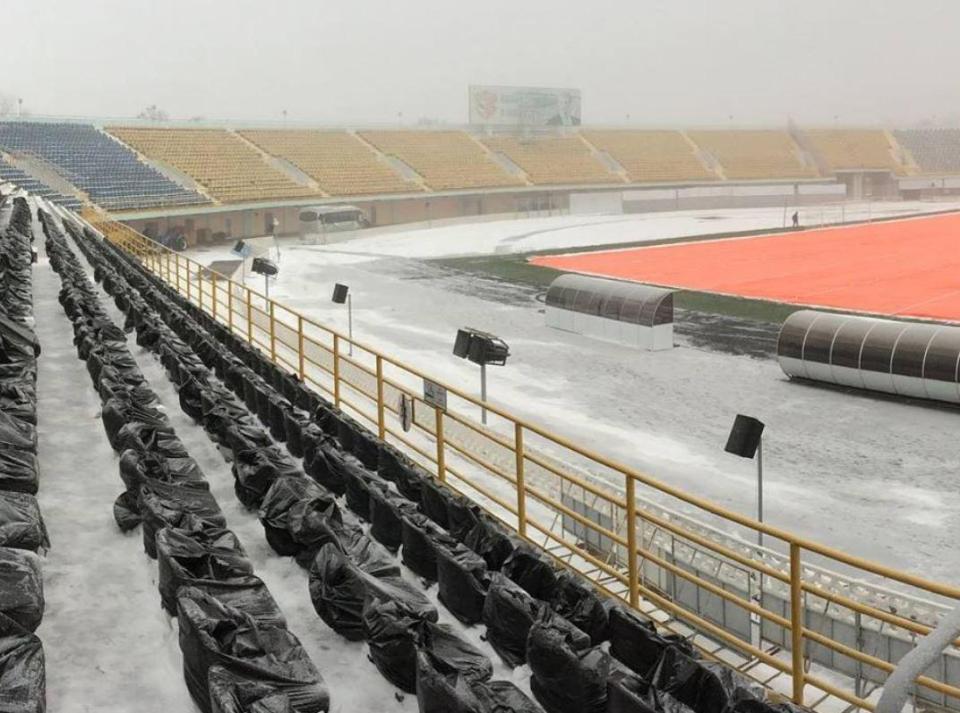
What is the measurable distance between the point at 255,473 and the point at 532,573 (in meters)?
2.88

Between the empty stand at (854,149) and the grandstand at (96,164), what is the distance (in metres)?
64.3

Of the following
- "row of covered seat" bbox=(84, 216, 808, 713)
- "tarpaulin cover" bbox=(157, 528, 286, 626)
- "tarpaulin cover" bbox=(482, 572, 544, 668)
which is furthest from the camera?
"tarpaulin cover" bbox=(482, 572, 544, 668)

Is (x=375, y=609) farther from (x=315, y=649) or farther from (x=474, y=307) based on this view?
(x=474, y=307)

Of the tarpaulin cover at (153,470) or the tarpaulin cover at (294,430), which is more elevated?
the tarpaulin cover at (153,470)

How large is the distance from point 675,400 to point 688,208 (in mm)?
63505

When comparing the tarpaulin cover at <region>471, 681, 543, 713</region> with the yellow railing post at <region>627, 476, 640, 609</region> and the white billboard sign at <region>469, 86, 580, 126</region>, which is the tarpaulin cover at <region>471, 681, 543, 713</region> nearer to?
the yellow railing post at <region>627, 476, 640, 609</region>

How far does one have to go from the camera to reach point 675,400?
738 inches

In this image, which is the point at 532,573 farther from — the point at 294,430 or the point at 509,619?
the point at 294,430

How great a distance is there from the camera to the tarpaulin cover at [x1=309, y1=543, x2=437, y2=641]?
636cm

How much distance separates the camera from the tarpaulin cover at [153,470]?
8.02m

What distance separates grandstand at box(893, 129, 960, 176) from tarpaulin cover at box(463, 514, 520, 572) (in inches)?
3952

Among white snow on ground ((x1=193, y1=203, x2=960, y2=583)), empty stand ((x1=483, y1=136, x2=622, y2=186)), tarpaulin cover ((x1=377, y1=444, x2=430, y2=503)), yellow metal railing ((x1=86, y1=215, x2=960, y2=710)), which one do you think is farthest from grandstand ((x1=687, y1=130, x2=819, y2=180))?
tarpaulin cover ((x1=377, y1=444, x2=430, y2=503))

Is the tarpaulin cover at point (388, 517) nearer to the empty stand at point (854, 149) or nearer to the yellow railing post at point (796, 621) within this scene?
the yellow railing post at point (796, 621)

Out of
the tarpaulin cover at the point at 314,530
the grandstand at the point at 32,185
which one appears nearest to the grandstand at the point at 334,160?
the grandstand at the point at 32,185
